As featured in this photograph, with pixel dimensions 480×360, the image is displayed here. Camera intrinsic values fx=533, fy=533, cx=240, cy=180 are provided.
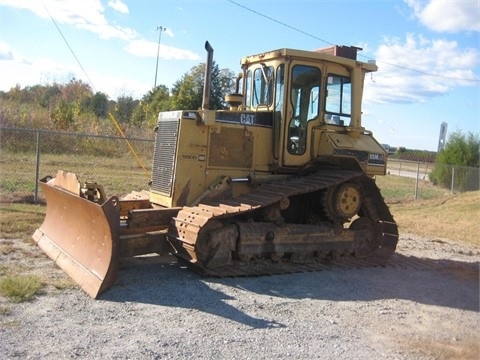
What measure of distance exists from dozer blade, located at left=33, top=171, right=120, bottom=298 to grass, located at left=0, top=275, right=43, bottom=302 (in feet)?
1.55

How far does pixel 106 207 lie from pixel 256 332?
229cm

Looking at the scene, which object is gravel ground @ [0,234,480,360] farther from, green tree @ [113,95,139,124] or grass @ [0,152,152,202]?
green tree @ [113,95,139,124]

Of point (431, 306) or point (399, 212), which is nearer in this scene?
point (431, 306)

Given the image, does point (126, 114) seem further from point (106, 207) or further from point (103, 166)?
point (106, 207)

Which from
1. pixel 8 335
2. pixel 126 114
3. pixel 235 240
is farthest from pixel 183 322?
pixel 126 114

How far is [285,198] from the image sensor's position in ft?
24.9

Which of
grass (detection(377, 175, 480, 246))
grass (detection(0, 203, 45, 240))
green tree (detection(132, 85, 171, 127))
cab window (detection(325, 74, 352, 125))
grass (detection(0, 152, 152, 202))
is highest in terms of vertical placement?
green tree (detection(132, 85, 171, 127))

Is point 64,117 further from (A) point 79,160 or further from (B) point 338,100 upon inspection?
(B) point 338,100

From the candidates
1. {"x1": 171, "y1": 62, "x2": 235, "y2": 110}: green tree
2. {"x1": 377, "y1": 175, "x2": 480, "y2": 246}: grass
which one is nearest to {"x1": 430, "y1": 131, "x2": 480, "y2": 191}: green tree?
{"x1": 377, "y1": 175, "x2": 480, "y2": 246}: grass

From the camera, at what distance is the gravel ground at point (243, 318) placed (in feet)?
15.0

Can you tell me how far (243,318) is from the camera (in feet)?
17.8

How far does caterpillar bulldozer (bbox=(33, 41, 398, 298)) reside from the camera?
22.7 feet

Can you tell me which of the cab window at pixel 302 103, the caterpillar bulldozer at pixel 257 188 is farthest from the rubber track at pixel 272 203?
the cab window at pixel 302 103

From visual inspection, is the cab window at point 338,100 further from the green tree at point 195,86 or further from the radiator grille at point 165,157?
the green tree at point 195,86
